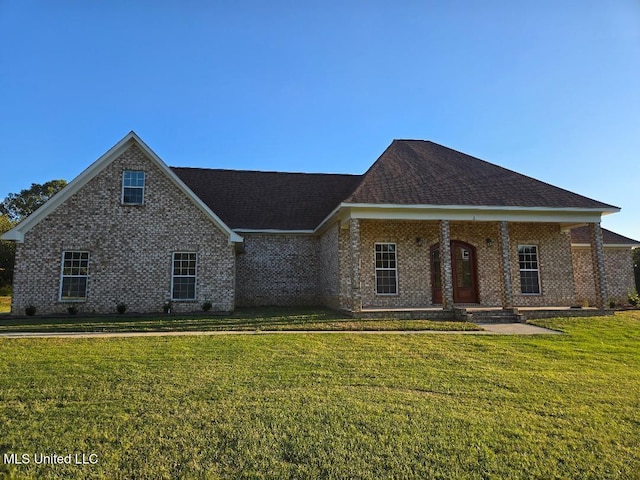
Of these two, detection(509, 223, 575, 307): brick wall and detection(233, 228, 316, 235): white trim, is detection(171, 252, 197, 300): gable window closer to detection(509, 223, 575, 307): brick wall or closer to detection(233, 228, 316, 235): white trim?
detection(233, 228, 316, 235): white trim

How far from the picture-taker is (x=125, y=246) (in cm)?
1412

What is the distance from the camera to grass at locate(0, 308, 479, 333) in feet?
34.6

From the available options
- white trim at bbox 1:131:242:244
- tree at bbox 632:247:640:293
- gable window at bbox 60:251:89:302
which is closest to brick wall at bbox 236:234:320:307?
white trim at bbox 1:131:242:244

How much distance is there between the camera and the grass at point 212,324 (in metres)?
10.5

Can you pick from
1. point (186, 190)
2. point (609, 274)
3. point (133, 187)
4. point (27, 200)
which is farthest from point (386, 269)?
point (27, 200)

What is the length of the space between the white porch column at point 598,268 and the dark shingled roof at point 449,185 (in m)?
0.97

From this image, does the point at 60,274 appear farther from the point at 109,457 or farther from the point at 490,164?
the point at 490,164

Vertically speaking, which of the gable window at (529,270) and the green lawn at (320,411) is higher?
the gable window at (529,270)

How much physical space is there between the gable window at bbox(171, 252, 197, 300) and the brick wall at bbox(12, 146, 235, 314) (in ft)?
0.70

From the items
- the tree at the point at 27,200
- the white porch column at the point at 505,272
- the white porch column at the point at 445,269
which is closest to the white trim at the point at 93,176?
the white porch column at the point at 445,269

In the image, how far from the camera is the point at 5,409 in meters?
4.61

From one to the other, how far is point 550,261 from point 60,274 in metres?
18.7

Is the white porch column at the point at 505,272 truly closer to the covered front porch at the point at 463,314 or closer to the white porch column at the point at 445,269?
the covered front porch at the point at 463,314

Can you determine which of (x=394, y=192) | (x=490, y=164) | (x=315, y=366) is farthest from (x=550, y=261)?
(x=315, y=366)
